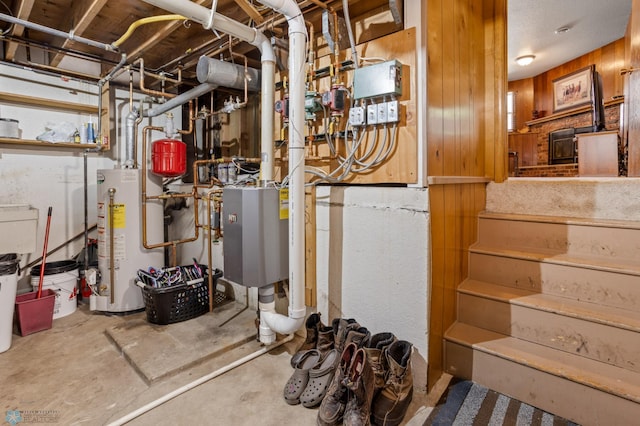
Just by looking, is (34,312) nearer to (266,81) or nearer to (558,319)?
(266,81)

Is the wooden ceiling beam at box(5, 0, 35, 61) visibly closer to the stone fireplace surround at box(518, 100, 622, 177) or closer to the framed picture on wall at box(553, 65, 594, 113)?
the stone fireplace surround at box(518, 100, 622, 177)

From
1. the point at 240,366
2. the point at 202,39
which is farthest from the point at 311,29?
the point at 240,366

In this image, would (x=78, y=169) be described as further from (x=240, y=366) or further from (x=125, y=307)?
(x=240, y=366)

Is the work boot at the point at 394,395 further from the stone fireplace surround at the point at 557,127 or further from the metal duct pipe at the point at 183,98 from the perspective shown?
the stone fireplace surround at the point at 557,127

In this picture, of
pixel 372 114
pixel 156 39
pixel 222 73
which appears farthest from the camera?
pixel 156 39

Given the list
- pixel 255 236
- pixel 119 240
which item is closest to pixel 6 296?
pixel 119 240

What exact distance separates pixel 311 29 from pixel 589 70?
6.15 m

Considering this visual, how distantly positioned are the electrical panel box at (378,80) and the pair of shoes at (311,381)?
1.48 m

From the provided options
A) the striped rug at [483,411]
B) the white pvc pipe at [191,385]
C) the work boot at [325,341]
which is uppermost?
the work boot at [325,341]

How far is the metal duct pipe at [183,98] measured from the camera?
278 cm

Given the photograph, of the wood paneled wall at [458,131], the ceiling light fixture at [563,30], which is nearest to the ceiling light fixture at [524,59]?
the ceiling light fixture at [563,30]

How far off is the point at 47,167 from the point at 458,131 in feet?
12.2

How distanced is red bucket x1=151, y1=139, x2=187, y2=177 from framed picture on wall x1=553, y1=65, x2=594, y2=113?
6.85 metres

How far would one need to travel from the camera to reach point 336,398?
1538mm
